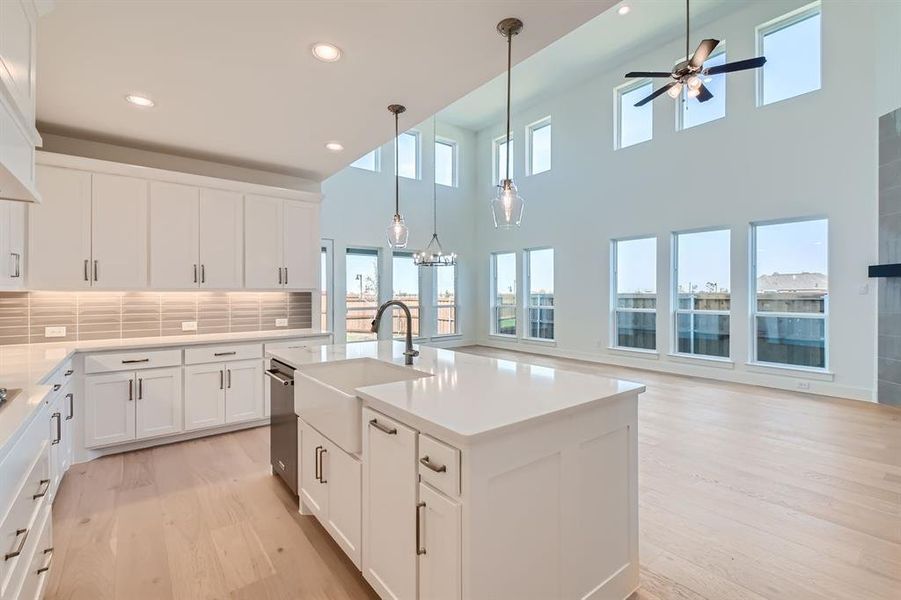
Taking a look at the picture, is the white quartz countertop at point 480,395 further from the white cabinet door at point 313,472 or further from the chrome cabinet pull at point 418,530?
the white cabinet door at point 313,472

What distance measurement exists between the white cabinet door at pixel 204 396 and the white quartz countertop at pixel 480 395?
1.76 meters

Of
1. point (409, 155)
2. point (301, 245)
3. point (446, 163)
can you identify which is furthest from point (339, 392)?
point (446, 163)

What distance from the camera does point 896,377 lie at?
4492mm

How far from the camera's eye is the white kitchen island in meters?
1.28

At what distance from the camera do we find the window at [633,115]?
6.89 metres

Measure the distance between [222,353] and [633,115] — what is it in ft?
23.8

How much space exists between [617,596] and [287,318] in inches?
165

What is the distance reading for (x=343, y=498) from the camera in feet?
6.41

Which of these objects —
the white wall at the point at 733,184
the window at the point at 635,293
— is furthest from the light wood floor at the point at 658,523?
the window at the point at 635,293

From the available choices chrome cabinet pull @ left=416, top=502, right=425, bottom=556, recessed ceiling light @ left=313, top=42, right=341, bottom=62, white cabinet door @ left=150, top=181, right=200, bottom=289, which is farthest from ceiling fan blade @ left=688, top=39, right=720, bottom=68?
white cabinet door @ left=150, top=181, right=200, bottom=289

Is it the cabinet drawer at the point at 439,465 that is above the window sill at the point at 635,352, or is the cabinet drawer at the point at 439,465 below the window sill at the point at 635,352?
above

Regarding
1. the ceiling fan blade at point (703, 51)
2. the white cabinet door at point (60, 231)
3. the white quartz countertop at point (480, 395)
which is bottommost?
the white quartz countertop at point (480, 395)

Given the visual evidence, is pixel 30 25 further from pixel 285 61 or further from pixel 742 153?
pixel 742 153

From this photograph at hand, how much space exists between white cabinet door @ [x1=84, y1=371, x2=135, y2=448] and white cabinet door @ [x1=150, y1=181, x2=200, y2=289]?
91 cm
